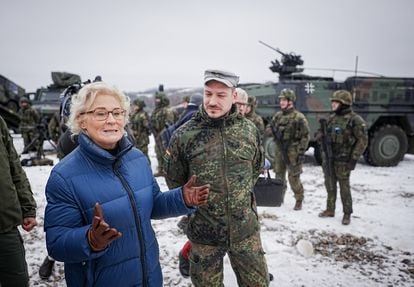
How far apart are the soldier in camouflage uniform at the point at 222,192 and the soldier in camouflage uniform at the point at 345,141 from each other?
9.61ft

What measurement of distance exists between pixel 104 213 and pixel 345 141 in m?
4.08

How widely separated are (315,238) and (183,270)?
76.8 inches

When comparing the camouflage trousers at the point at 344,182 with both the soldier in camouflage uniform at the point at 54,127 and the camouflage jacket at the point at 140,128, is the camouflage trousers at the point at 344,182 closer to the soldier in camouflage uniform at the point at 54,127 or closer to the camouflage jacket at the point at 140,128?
the camouflage jacket at the point at 140,128

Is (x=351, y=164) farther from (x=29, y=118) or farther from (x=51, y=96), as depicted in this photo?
(x=51, y=96)

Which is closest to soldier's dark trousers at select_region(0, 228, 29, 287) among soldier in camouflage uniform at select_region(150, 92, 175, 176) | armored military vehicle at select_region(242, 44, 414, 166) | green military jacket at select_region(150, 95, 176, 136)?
soldier in camouflage uniform at select_region(150, 92, 175, 176)

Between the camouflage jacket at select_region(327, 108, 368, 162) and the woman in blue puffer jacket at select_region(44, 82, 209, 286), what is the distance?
3584 mm

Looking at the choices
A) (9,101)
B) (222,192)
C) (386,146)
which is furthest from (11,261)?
(9,101)

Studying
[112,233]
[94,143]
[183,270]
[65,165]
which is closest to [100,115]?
[94,143]

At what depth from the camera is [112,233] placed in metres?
1.17

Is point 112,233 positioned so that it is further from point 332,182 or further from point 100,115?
point 332,182

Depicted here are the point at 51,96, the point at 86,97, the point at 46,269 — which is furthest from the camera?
the point at 51,96

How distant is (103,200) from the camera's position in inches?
54.9

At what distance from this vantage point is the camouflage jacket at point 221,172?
2043mm

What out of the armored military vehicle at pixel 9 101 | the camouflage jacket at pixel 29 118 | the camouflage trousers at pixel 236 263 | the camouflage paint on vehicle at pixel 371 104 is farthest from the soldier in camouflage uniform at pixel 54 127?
the camouflage trousers at pixel 236 263
